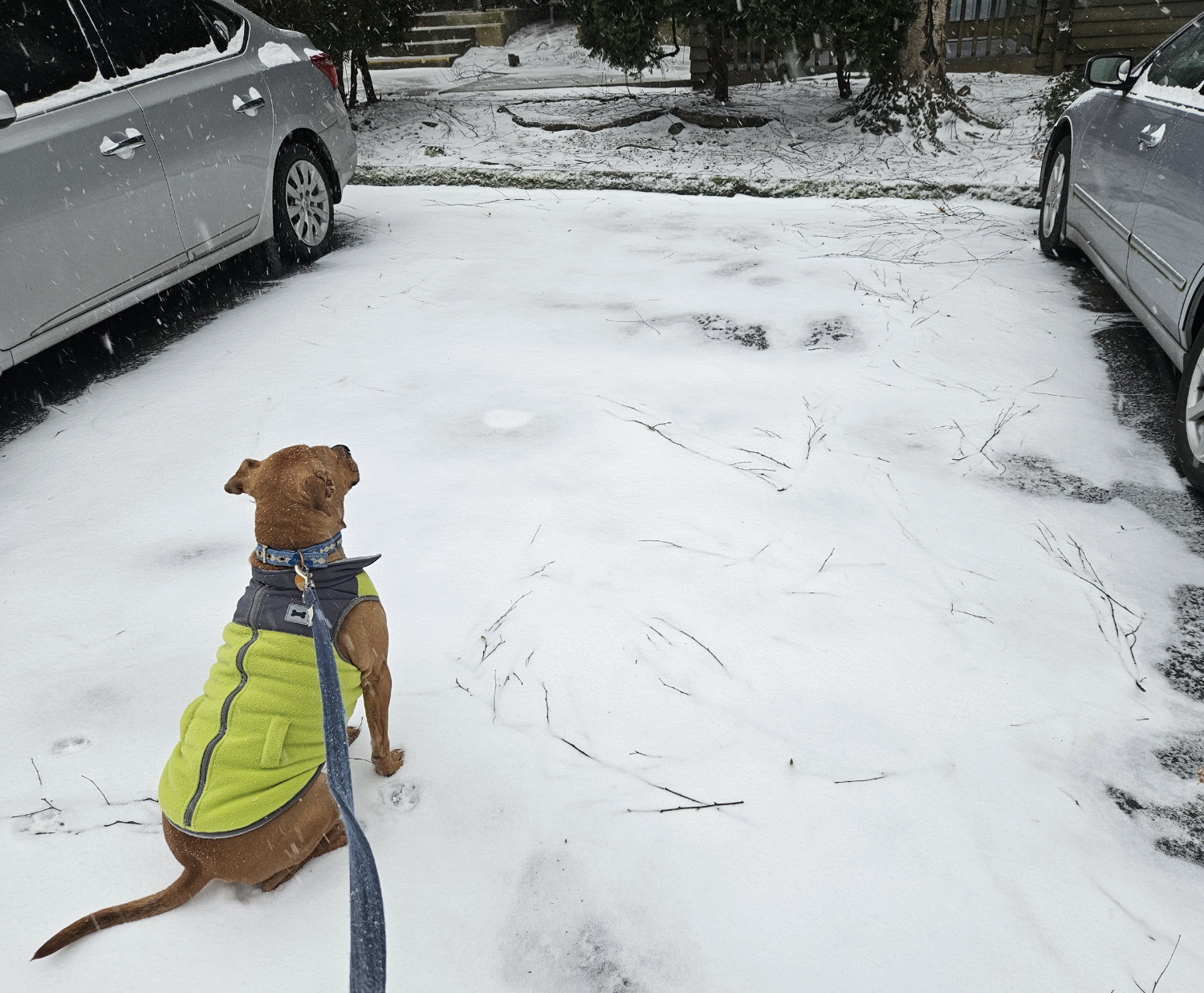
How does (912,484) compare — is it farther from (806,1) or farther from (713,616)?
(806,1)

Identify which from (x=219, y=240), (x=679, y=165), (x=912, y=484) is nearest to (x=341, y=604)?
(x=912, y=484)

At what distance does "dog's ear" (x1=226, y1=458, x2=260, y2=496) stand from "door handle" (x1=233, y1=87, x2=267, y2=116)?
3.87 metres

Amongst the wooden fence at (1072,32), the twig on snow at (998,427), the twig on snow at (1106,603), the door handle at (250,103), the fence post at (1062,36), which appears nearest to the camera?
the twig on snow at (1106,603)

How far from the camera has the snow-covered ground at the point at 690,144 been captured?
6.73 meters

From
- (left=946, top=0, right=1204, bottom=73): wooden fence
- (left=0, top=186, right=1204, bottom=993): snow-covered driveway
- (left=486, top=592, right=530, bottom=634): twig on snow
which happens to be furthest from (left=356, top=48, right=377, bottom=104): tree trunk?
(left=486, top=592, right=530, bottom=634): twig on snow

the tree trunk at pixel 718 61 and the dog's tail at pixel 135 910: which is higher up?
the tree trunk at pixel 718 61

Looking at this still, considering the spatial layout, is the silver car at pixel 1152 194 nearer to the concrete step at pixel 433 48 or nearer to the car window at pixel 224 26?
the car window at pixel 224 26

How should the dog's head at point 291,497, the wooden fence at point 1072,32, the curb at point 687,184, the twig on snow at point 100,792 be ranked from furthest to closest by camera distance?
1. the wooden fence at point 1072,32
2. the curb at point 687,184
3. the twig on snow at point 100,792
4. the dog's head at point 291,497

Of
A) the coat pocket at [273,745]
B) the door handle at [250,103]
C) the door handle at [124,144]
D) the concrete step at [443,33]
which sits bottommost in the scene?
the coat pocket at [273,745]

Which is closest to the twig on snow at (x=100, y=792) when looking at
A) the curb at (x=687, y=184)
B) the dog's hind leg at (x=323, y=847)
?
the dog's hind leg at (x=323, y=847)

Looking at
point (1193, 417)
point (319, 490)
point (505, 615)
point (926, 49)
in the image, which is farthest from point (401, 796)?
point (926, 49)

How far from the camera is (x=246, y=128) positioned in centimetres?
482

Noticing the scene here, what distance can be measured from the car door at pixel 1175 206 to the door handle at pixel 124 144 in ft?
14.9

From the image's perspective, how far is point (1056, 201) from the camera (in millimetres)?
4977
